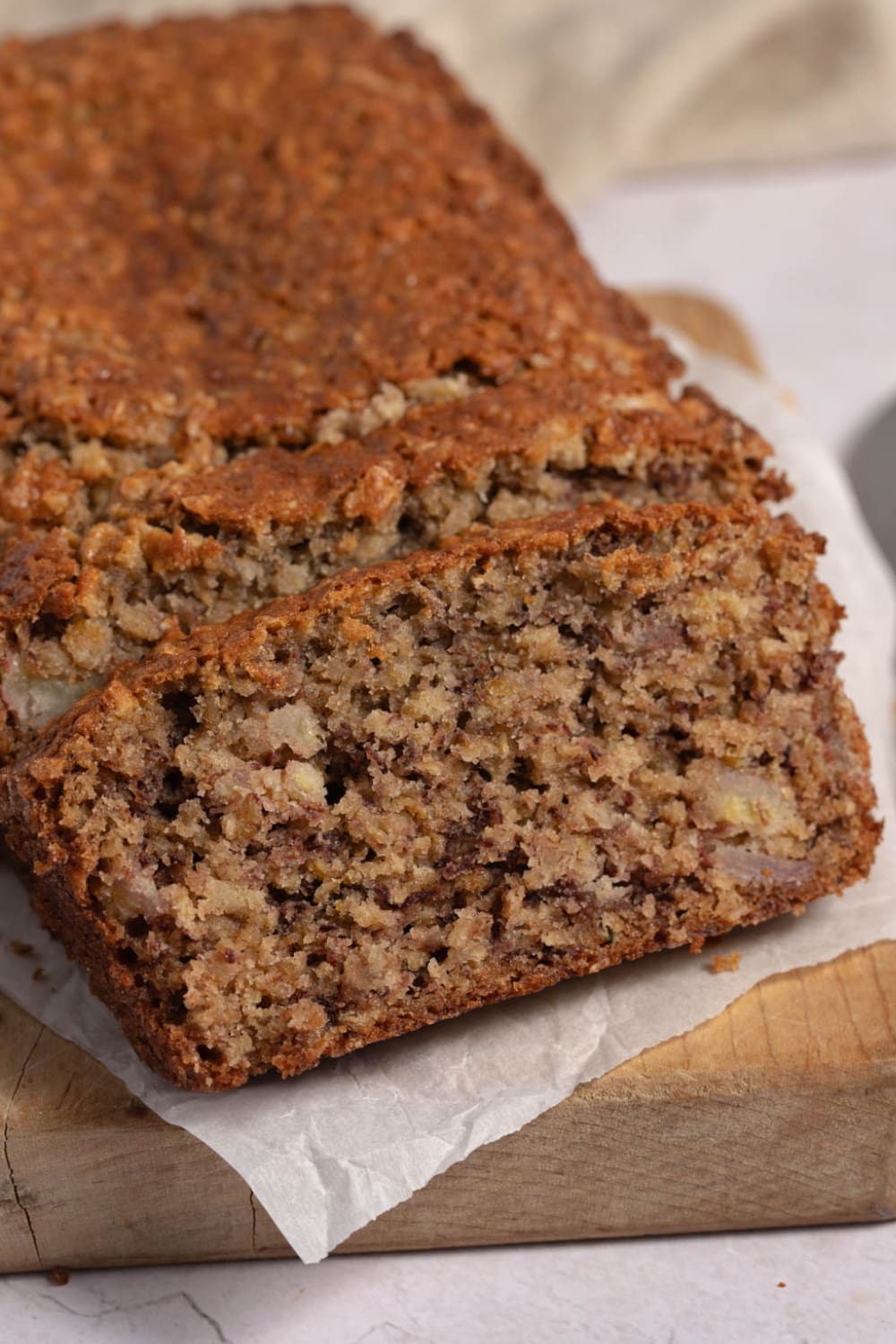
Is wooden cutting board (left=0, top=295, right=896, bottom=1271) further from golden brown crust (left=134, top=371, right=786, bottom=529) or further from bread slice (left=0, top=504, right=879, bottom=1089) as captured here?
golden brown crust (left=134, top=371, right=786, bottom=529)

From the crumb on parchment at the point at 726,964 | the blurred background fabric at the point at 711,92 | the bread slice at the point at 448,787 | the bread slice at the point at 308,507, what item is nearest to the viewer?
the bread slice at the point at 448,787

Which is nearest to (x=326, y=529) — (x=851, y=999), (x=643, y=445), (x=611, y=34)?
(x=643, y=445)

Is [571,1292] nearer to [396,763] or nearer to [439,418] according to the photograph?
[396,763]

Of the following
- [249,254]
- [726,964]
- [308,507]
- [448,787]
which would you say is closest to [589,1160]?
[726,964]

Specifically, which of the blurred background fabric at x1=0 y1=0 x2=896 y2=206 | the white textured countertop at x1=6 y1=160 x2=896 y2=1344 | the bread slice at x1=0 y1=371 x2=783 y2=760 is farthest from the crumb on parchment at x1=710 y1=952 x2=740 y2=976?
the blurred background fabric at x1=0 y1=0 x2=896 y2=206

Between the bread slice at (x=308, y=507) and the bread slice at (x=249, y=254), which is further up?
the bread slice at (x=249, y=254)

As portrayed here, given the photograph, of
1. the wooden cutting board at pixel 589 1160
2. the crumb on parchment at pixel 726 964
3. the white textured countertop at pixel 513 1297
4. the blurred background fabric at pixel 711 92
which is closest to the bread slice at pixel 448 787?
the crumb on parchment at pixel 726 964

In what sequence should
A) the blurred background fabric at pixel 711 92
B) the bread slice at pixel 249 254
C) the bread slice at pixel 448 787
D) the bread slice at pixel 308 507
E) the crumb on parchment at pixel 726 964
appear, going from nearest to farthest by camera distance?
1. the bread slice at pixel 448 787
2. the bread slice at pixel 308 507
3. the crumb on parchment at pixel 726 964
4. the bread slice at pixel 249 254
5. the blurred background fabric at pixel 711 92

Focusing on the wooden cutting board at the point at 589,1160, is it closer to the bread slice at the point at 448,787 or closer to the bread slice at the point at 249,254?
the bread slice at the point at 448,787
